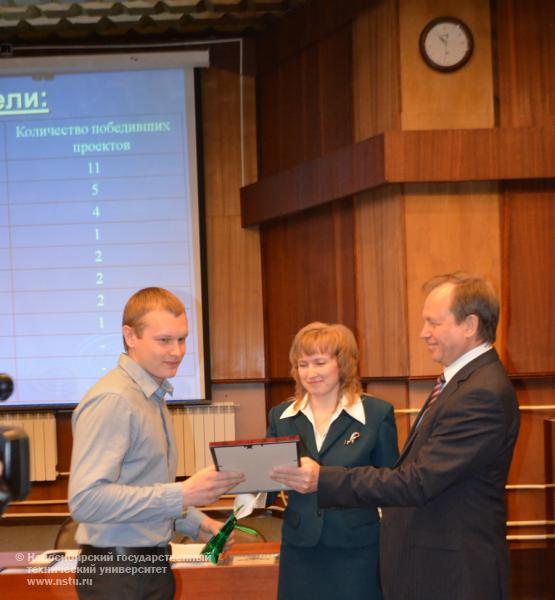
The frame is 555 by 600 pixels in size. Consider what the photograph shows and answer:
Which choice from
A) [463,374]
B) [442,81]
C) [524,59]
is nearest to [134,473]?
[463,374]

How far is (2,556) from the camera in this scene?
3354mm

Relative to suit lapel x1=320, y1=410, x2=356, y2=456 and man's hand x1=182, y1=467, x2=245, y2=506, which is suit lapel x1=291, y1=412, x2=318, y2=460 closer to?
suit lapel x1=320, y1=410, x2=356, y2=456

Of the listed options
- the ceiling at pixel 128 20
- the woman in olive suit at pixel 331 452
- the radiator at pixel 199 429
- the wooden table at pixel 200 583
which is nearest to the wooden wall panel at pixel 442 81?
the ceiling at pixel 128 20

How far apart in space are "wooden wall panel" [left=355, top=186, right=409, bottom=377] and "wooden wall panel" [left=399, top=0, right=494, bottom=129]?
23.1 inches

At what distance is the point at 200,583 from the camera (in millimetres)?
3041

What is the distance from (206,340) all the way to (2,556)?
12.9ft

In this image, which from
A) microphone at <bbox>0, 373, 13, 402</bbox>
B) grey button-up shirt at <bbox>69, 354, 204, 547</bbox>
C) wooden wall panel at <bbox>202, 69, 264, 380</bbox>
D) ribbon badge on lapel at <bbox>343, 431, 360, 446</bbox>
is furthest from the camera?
wooden wall panel at <bbox>202, 69, 264, 380</bbox>

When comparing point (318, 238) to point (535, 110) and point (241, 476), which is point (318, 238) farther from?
point (241, 476)

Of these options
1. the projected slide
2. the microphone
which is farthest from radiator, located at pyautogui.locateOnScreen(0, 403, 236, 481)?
the microphone

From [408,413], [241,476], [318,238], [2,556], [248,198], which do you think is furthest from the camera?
[248,198]

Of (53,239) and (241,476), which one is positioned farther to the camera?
(53,239)

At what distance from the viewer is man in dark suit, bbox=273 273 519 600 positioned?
2.51 m

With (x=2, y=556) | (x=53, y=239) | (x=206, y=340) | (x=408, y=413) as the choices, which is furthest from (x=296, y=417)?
(x=53, y=239)

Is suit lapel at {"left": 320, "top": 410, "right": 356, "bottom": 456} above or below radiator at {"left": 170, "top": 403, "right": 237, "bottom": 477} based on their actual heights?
above
